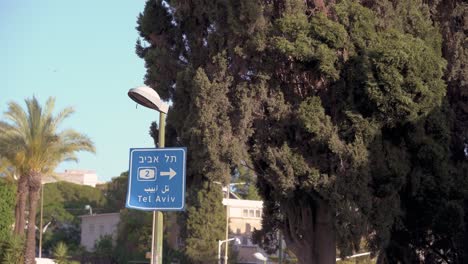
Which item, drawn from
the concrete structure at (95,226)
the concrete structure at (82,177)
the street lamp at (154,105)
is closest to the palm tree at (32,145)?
the street lamp at (154,105)

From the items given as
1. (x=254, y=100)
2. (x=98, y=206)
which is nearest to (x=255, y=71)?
(x=254, y=100)

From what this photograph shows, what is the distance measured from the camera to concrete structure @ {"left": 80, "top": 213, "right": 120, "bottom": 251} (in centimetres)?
7306

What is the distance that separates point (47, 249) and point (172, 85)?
191ft

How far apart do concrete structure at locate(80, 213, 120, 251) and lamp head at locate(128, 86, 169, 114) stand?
61.8 m

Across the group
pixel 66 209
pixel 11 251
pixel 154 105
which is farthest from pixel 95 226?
pixel 154 105

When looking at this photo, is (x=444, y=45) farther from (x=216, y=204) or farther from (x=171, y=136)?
(x=216, y=204)

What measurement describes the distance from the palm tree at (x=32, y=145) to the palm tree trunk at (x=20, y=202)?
6 centimetres

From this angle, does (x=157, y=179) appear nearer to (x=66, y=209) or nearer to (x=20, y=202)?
(x=20, y=202)

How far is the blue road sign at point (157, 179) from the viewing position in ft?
31.2

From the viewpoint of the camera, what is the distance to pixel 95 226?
74.8m

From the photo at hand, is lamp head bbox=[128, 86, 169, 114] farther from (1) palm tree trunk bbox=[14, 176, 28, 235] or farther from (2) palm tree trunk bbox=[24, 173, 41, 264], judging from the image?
(1) palm tree trunk bbox=[14, 176, 28, 235]

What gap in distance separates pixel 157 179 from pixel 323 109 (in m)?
12.4

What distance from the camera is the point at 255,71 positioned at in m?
21.9

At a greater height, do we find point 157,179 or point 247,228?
point 247,228
